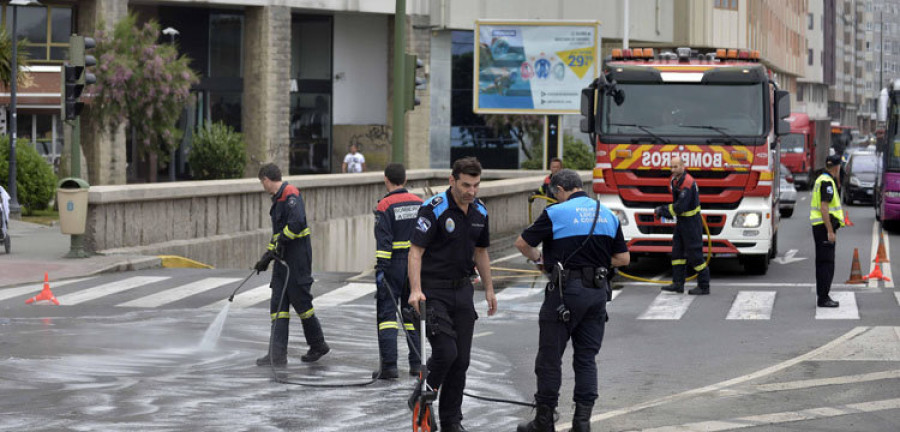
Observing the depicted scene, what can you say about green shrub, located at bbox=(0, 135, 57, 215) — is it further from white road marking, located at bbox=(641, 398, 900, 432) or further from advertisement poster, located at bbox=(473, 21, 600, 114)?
white road marking, located at bbox=(641, 398, 900, 432)

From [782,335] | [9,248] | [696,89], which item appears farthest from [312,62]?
[782,335]

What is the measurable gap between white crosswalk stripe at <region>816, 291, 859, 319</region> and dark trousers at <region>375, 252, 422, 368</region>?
6310 millimetres

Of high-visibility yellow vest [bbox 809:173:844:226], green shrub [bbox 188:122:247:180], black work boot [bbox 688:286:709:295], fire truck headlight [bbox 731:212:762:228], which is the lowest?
black work boot [bbox 688:286:709:295]

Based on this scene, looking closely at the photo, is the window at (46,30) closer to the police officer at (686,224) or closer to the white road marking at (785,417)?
the police officer at (686,224)

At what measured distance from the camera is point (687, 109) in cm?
2033

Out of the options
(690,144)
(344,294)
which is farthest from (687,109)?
(344,294)

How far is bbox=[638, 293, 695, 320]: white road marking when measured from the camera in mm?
16688

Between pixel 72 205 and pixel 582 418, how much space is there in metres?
13.8

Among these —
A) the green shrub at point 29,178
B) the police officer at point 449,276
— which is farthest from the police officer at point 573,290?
the green shrub at point 29,178

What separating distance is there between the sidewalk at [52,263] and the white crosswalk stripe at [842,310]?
34.1 ft

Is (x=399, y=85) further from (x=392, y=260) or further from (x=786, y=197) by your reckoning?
(x=786, y=197)

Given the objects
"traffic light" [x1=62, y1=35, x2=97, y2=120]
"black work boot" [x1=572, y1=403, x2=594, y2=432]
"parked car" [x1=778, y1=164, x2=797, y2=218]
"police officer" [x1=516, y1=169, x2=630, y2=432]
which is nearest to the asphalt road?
"black work boot" [x1=572, y1=403, x2=594, y2=432]

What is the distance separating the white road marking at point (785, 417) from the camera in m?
9.64

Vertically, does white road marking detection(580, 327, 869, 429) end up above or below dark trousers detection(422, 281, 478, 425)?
below
